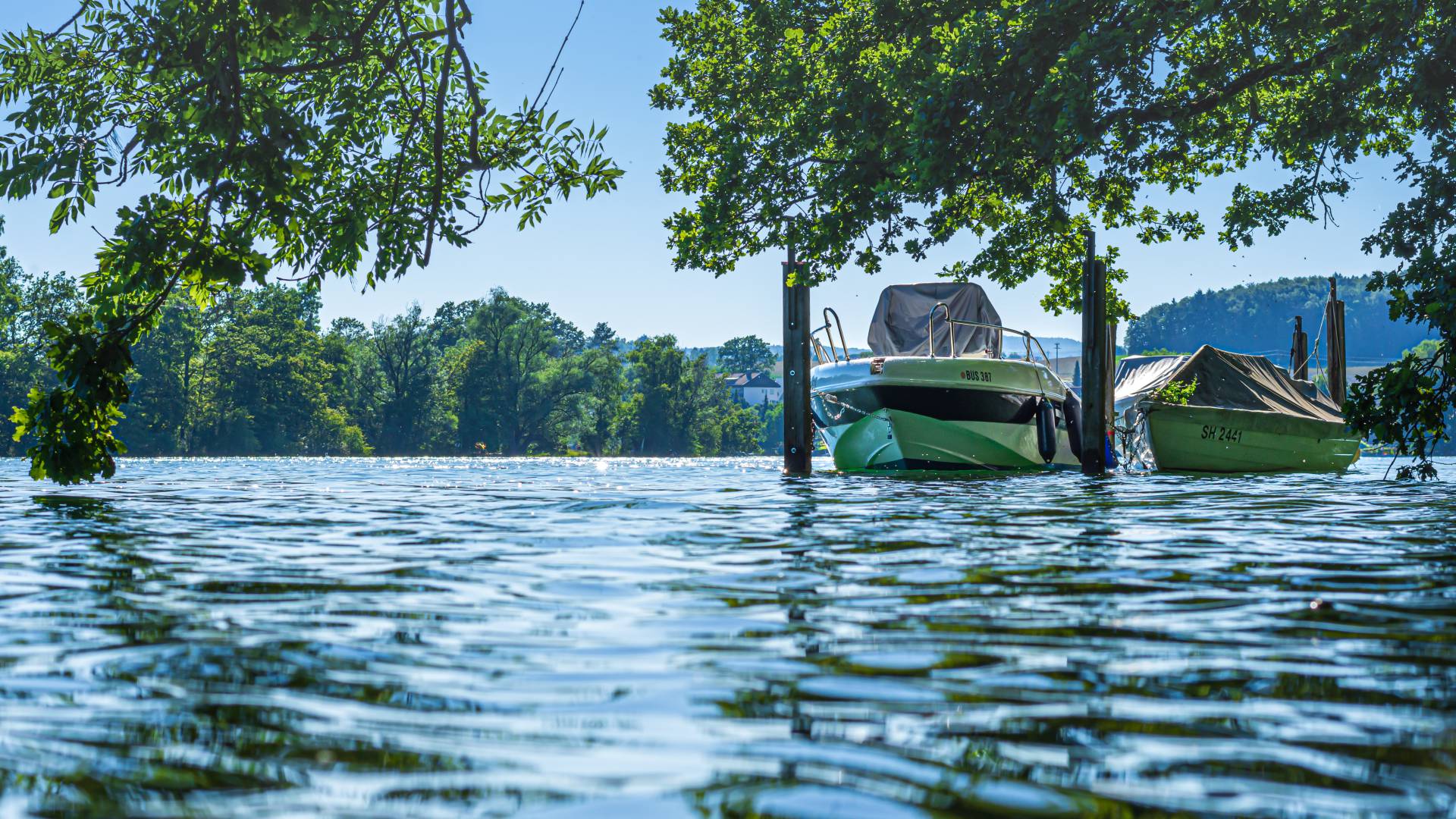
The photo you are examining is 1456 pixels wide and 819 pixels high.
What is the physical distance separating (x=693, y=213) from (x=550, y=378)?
84.9m

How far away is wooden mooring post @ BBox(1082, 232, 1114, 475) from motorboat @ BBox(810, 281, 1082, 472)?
185 cm

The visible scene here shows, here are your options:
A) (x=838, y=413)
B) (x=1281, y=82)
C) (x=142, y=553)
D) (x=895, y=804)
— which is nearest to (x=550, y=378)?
(x=838, y=413)

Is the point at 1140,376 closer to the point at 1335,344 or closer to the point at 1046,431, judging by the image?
the point at 1335,344

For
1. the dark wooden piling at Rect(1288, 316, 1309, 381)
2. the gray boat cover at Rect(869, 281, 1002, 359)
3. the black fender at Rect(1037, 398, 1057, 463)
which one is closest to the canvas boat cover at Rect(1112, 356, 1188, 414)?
the black fender at Rect(1037, 398, 1057, 463)

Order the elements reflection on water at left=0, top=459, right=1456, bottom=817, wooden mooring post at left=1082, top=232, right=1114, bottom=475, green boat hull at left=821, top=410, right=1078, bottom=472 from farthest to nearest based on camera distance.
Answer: green boat hull at left=821, top=410, right=1078, bottom=472 → wooden mooring post at left=1082, top=232, right=1114, bottom=475 → reflection on water at left=0, top=459, right=1456, bottom=817

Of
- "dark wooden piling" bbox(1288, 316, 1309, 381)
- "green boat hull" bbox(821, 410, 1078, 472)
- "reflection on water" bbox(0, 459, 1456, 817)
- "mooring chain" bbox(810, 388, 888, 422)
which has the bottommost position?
"reflection on water" bbox(0, 459, 1456, 817)

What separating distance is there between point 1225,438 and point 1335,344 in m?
6.12

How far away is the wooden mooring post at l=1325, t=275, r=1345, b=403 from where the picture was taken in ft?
98.8

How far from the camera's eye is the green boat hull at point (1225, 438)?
25969mm

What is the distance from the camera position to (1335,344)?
30.3 metres

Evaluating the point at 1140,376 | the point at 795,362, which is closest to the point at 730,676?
the point at 795,362

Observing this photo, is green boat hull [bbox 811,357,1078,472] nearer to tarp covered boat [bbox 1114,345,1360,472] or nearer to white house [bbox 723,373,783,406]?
tarp covered boat [bbox 1114,345,1360,472]

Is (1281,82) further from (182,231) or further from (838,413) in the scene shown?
(182,231)

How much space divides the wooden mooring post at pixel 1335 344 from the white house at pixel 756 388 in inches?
5416
